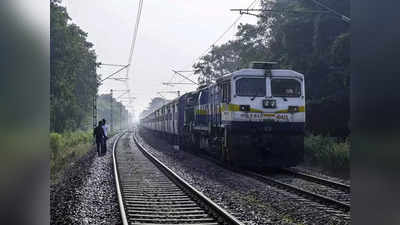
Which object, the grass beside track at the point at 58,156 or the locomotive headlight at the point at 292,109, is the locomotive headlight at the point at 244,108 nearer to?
the locomotive headlight at the point at 292,109

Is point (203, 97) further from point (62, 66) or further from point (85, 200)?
point (62, 66)

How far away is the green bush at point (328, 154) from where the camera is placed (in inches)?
585

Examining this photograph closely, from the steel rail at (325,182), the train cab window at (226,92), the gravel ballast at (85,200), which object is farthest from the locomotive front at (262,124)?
the gravel ballast at (85,200)

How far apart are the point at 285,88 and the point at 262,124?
1.46 m

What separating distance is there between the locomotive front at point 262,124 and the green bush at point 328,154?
1.74 meters

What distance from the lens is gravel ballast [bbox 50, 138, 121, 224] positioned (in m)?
7.57

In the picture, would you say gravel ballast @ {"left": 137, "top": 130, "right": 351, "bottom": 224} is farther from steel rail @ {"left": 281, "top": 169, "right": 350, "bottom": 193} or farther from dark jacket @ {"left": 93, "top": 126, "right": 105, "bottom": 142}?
dark jacket @ {"left": 93, "top": 126, "right": 105, "bottom": 142}

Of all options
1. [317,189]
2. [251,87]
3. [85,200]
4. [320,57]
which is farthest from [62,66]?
[317,189]

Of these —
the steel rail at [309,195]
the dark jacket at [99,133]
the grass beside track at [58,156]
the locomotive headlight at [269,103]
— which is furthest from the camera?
the dark jacket at [99,133]

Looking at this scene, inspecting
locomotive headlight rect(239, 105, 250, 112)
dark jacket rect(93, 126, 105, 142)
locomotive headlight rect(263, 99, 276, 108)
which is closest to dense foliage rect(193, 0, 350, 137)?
locomotive headlight rect(263, 99, 276, 108)

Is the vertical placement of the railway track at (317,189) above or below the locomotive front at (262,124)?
below
